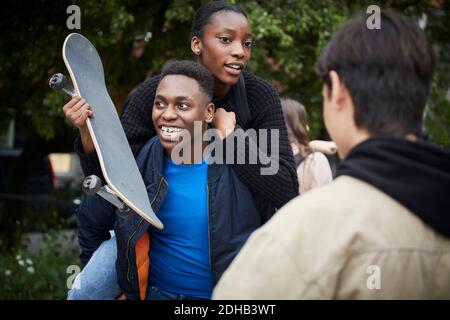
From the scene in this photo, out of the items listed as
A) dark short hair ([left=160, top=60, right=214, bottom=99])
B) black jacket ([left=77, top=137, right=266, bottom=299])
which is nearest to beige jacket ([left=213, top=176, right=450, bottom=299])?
black jacket ([left=77, top=137, right=266, bottom=299])

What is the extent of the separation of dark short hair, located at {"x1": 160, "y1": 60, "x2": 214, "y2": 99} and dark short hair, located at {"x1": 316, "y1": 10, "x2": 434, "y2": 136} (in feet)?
3.50

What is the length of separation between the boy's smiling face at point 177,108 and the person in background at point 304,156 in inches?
58.5

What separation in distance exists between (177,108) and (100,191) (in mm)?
438

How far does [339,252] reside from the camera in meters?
1.27

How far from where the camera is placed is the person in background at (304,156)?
3888 millimetres

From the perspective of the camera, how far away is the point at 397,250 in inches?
51.5

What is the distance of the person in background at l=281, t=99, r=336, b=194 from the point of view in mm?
3888

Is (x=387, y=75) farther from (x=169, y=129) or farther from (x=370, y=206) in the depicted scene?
(x=169, y=129)

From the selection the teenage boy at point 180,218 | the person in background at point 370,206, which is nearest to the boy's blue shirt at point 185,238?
the teenage boy at point 180,218

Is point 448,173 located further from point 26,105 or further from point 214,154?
point 26,105

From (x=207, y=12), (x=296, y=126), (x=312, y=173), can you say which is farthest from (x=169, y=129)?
(x=296, y=126)

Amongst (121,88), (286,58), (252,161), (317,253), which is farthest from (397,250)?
(121,88)

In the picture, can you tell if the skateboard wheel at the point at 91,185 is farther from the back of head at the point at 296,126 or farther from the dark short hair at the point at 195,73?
the back of head at the point at 296,126

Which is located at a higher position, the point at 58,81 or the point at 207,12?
the point at 207,12
